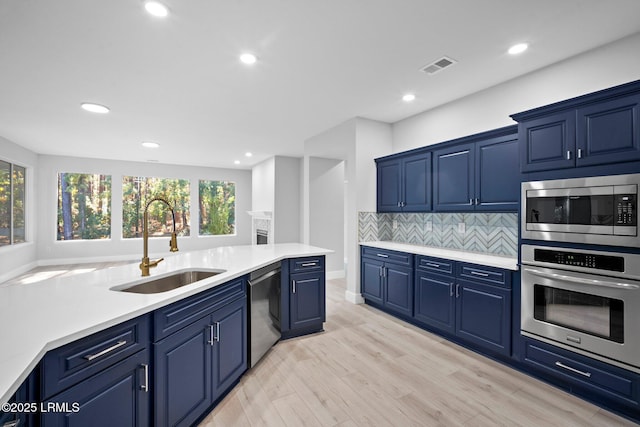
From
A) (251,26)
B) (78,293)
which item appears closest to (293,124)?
(251,26)

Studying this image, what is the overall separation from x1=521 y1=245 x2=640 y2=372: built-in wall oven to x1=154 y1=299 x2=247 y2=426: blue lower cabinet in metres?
2.36

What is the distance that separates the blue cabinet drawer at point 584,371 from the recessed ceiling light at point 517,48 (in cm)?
250

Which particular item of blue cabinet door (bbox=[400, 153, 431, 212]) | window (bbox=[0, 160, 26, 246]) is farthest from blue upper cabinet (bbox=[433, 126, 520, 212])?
window (bbox=[0, 160, 26, 246])

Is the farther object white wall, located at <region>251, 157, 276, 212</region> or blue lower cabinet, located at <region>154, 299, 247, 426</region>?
white wall, located at <region>251, 157, 276, 212</region>

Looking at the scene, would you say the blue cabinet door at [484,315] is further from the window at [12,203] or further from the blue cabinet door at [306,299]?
the window at [12,203]

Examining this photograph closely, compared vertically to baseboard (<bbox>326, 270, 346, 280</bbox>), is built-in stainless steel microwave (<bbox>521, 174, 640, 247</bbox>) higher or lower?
higher

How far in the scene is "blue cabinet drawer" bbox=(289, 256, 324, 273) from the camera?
3.06 m

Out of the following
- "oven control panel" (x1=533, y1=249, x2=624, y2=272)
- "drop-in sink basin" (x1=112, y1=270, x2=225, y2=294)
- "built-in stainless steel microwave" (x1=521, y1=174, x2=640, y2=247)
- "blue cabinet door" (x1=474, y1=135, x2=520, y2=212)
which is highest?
"blue cabinet door" (x1=474, y1=135, x2=520, y2=212)

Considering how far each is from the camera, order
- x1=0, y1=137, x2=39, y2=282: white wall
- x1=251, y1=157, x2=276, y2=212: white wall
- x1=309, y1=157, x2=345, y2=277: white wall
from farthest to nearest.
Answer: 1. x1=251, y1=157, x2=276, y2=212: white wall
2. x1=309, y1=157, x2=345, y2=277: white wall
3. x1=0, y1=137, x2=39, y2=282: white wall

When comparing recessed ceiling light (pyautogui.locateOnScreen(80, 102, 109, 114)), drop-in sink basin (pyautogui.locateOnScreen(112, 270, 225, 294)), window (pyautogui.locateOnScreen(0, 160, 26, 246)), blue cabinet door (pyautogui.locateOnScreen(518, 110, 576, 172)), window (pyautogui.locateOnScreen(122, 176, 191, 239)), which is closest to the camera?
drop-in sink basin (pyautogui.locateOnScreen(112, 270, 225, 294))

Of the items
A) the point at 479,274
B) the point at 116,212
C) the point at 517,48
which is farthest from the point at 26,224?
the point at 517,48

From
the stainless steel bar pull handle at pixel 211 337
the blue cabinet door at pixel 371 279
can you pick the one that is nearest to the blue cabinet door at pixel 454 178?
the blue cabinet door at pixel 371 279

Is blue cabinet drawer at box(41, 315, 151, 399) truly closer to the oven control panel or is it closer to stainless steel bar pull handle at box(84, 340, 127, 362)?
stainless steel bar pull handle at box(84, 340, 127, 362)

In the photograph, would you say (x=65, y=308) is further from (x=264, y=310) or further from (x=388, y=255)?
(x=388, y=255)
